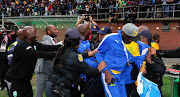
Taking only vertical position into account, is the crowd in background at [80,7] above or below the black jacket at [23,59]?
above

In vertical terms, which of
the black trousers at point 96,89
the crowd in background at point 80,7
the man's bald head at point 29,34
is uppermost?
the crowd in background at point 80,7

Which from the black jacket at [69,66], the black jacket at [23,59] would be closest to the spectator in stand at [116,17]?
the black jacket at [23,59]

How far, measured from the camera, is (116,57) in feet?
11.2

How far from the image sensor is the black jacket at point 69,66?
2.98 m

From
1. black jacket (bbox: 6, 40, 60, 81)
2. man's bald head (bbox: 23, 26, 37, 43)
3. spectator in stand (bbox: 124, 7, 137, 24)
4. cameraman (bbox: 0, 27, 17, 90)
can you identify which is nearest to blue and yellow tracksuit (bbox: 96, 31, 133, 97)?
black jacket (bbox: 6, 40, 60, 81)

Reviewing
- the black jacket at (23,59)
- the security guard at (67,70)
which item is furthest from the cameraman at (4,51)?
the security guard at (67,70)

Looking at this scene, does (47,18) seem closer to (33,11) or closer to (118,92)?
(118,92)

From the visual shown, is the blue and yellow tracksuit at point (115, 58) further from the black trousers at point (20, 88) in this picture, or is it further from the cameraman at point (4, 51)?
the cameraman at point (4, 51)

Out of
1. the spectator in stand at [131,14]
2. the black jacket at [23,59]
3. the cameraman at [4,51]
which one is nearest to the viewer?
the black jacket at [23,59]

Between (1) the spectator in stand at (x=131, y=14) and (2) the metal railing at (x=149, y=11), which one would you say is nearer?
(2) the metal railing at (x=149, y=11)

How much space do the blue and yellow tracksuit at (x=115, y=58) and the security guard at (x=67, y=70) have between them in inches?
16.3

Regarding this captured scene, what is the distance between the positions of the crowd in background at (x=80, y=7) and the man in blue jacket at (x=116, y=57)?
1573 cm

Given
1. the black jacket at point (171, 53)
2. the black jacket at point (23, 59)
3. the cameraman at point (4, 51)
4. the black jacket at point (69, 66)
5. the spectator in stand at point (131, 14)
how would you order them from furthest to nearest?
the spectator in stand at point (131, 14) → the cameraman at point (4, 51) → the black jacket at point (171, 53) → the black jacket at point (23, 59) → the black jacket at point (69, 66)

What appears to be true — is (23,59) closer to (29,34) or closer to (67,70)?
(29,34)
